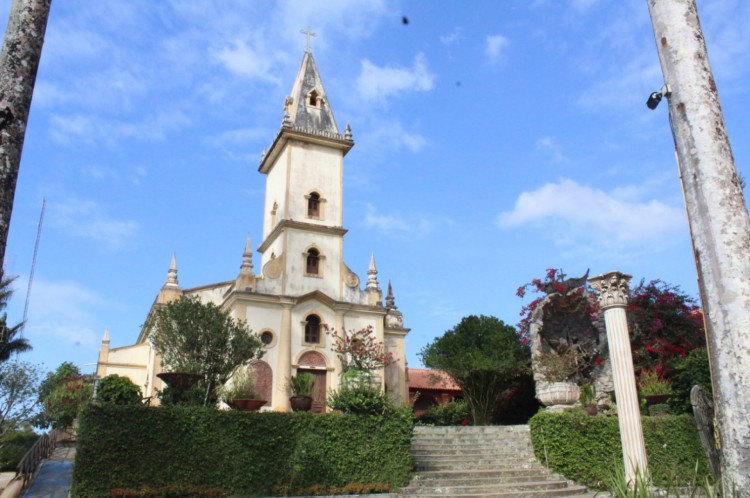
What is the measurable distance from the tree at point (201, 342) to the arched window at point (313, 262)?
418 inches

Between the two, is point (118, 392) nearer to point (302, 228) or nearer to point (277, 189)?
point (302, 228)

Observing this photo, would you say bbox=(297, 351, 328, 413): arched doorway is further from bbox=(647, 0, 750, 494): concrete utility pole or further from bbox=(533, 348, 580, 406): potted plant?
bbox=(647, 0, 750, 494): concrete utility pole

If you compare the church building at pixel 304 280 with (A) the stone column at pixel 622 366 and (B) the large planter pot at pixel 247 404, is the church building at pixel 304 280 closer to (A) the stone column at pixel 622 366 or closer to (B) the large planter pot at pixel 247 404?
(B) the large planter pot at pixel 247 404

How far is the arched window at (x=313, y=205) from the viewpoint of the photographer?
1203 inches

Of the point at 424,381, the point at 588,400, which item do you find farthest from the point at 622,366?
the point at 424,381

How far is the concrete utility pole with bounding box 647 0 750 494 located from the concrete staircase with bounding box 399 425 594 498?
9.89 m

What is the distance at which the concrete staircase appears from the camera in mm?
15438

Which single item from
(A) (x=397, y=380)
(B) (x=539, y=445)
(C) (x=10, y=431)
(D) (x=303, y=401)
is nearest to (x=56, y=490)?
(D) (x=303, y=401)

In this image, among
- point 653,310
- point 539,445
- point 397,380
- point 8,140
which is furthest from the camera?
point 397,380

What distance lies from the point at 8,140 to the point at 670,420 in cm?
1628

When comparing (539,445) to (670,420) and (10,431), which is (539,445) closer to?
(670,420)

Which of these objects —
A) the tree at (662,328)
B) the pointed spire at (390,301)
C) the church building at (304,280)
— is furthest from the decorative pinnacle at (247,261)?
the tree at (662,328)

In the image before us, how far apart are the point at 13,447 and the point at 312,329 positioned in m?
13.0

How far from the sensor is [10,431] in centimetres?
2769
